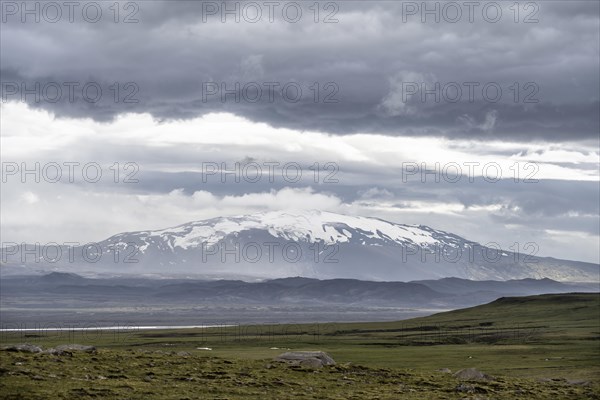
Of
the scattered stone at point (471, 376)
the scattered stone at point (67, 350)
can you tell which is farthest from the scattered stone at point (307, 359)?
the scattered stone at point (67, 350)

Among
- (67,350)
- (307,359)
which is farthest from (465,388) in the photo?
(67,350)

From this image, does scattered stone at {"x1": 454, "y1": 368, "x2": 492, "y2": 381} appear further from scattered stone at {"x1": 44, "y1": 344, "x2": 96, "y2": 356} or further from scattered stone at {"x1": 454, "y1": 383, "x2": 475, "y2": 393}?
scattered stone at {"x1": 44, "y1": 344, "x2": 96, "y2": 356}

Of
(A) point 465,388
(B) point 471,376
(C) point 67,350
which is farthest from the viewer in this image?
(B) point 471,376

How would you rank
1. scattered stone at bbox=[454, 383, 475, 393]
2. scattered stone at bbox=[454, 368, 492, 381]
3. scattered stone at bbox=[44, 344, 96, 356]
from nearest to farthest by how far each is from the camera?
scattered stone at bbox=[44, 344, 96, 356] < scattered stone at bbox=[454, 383, 475, 393] < scattered stone at bbox=[454, 368, 492, 381]

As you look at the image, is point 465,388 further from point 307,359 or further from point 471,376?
point 307,359

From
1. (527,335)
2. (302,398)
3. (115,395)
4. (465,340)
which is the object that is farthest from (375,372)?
(527,335)

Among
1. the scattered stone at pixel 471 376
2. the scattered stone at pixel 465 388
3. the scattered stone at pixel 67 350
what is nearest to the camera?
the scattered stone at pixel 67 350

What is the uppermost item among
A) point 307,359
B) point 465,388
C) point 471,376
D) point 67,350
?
point 67,350

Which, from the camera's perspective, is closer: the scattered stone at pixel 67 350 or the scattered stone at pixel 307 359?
the scattered stone at pixel 67 350

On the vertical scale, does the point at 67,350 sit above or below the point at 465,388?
above

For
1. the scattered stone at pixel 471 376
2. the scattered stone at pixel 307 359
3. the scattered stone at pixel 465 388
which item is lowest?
the scattered stone at pixel 471 376

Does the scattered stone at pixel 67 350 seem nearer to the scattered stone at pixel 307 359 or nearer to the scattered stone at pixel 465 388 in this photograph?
the scattered stone at pixel 307 359

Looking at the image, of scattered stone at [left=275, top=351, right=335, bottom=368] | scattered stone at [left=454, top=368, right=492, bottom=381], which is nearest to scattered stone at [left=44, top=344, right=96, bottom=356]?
scattered stone at [left=275, top=351, right=335, bottom=368]

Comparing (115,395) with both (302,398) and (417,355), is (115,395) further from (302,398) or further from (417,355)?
(417,355)
